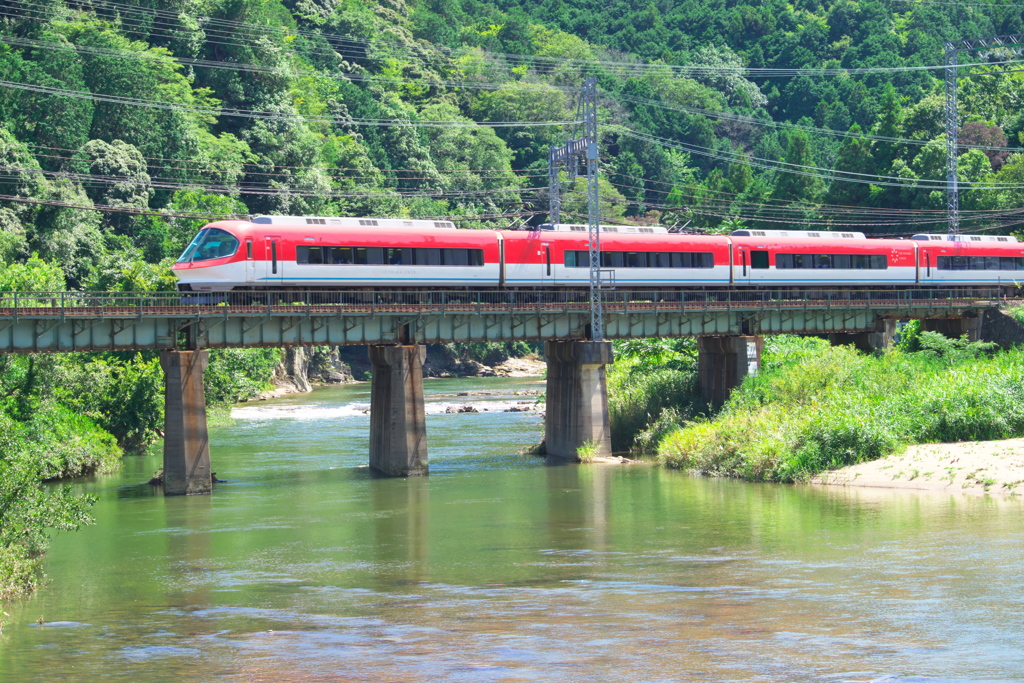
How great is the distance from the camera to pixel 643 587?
2625 centimetres

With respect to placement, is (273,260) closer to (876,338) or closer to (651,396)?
(651,396)

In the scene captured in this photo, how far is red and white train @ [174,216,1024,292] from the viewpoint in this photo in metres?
44.9

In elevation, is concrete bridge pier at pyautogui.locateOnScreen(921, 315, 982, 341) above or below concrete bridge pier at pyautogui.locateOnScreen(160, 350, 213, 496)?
above

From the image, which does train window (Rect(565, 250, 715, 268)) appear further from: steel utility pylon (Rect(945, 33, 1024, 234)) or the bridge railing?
steel utility pylon (Rect(945, 33, 1024, 234))

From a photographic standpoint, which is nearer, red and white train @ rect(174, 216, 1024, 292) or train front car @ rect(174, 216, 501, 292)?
train front car @ rect(174, 216, 501, 292)

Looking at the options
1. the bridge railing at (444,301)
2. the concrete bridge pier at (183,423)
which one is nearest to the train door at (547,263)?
the bridge railing at (444,301)

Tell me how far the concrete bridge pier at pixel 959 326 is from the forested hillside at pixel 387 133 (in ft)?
80.1

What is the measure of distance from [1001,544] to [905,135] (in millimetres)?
94800

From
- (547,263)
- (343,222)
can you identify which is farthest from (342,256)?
(547,263)

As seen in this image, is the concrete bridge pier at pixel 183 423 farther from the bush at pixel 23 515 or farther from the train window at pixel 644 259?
the train window at pixel 644 259

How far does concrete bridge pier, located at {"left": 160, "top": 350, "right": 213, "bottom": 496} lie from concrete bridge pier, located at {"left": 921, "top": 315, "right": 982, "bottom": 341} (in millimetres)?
38730

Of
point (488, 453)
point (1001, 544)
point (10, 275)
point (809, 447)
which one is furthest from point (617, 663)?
point (10, 275)

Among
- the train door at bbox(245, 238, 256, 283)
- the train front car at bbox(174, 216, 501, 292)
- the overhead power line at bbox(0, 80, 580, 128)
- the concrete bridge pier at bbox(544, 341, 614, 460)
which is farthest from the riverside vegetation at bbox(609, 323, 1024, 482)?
the overhead power line at bbox(0, 80, 580, 128)

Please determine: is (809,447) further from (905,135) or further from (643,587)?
(905,135)
